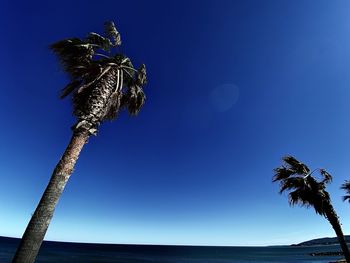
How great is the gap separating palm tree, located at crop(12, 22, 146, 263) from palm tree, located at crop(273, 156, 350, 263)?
10470mm

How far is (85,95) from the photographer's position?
313 inches

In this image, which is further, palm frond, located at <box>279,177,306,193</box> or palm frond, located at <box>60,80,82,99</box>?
palm frond, located at <box>279,177,306,193</box>

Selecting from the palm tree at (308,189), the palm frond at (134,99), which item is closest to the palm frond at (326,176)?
the palm tree at (308,189)

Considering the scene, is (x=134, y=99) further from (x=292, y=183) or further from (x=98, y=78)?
(x=292, y=183)

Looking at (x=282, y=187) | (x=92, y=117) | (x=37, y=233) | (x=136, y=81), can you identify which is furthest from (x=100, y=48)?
(x=282, y=187)

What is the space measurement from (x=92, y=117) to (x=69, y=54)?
3.89 metres

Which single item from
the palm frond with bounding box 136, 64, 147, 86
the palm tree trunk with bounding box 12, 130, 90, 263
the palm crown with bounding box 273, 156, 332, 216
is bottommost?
the palm tree trunk with bounding box 12, 130, 90, 263

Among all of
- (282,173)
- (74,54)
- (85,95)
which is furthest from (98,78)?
(282,173)

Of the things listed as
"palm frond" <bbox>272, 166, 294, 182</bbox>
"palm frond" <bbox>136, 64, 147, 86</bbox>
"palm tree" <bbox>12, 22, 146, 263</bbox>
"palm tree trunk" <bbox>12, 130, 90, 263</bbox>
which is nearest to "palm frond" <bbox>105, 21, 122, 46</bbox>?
"palm tree" <bbox>12, 22, 146, 263</bbox>

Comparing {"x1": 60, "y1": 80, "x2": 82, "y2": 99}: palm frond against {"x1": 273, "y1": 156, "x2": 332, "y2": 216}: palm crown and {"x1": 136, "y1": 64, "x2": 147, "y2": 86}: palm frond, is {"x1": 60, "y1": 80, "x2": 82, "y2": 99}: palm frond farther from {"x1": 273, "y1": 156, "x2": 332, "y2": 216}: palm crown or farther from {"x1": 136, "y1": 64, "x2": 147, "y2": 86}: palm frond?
{"x1": 273, "y1": 156, "x2": 332, "y2": 216}: palm crown

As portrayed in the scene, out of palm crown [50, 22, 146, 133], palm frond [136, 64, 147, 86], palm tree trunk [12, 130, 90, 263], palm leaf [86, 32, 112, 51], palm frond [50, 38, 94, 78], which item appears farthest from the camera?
palm frond [136, 64, 147, 86]

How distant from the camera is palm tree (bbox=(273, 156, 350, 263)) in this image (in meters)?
12.5

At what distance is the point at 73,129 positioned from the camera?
6.55 m

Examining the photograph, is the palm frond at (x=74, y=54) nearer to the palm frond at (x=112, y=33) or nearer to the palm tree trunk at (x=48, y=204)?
the palm frond at (x=112, y=33)
